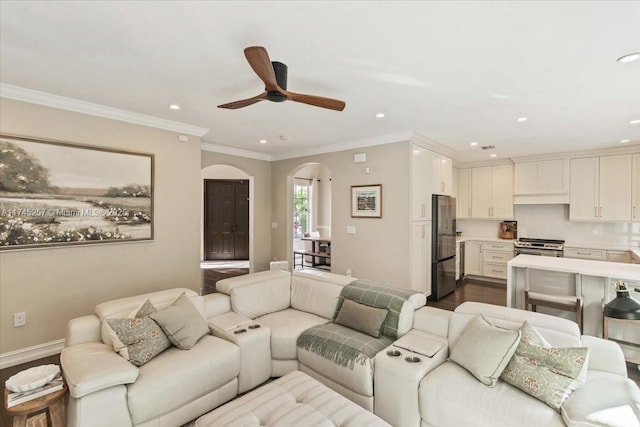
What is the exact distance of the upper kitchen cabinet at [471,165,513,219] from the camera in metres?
6.30

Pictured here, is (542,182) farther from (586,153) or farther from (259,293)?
(259,293)

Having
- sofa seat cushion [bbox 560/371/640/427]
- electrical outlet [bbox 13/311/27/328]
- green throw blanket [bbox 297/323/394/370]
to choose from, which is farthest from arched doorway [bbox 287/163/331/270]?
sofa seat cushion [bbox 560/371/640/427]

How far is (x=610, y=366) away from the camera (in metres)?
1.87

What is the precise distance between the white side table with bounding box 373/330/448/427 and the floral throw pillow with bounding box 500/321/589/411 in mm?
466

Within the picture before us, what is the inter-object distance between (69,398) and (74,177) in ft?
7.83

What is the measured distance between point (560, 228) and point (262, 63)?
684cm

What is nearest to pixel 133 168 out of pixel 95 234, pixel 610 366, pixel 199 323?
pixel 95 234

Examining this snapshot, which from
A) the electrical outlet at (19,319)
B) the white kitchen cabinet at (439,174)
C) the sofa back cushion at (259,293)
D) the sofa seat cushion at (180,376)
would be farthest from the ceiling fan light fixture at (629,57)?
the electrical outlet at (19,319)

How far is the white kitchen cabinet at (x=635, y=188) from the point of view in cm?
502

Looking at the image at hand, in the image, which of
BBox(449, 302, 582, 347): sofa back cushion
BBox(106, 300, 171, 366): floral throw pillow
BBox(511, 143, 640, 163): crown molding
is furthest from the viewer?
BBox(511, 143, 640, 163): crown molding

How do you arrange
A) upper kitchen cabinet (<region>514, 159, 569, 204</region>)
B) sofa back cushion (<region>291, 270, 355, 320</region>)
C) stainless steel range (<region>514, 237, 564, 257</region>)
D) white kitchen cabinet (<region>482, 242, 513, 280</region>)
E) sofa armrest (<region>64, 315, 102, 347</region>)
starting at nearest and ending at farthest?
sofa armrest (<region>64, 315, 102, 347</region>), sofa back cushion (<region>291, 270, 355, 320</region>), stainless steel range (<region>514, 237, 564, 257</region>), upper kitchen cabinet (<region>514, 159, 569, 204</region>), white kitchen cabinet (<region>482, 242, 513, 280</region>)

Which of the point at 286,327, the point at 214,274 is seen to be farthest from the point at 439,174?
the point at 214,274

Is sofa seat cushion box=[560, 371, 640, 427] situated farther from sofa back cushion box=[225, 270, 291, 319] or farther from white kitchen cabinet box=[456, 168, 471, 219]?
white kitchen cabinet box=[456, 168, 471, 219]

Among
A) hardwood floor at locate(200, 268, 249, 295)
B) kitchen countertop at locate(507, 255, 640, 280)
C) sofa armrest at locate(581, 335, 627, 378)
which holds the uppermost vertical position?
kitchen countertop at locate(507, 255, 640, 280)
